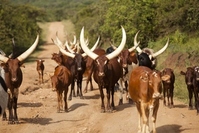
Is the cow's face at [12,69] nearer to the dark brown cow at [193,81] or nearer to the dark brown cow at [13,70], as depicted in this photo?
the dark brown cow at [13,70]

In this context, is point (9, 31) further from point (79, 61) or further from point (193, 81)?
point (193, 81)

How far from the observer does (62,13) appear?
352 feet

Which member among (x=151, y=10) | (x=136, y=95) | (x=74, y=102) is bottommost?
(x=74, y=102)

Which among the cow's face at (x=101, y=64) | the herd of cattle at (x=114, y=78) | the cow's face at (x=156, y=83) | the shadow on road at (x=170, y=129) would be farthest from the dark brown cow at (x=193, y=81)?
the cow's face at (x=156, y=83)

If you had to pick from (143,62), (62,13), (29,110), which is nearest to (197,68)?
(143,62)

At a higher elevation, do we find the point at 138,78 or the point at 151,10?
the point at 151,10

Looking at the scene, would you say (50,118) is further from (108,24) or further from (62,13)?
(62,13)

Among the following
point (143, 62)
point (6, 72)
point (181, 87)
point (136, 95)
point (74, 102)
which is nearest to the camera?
point (136, 95)

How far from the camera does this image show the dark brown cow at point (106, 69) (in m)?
12.4

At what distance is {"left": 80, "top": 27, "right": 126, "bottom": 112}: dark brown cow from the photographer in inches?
488

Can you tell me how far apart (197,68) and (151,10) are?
14.6 m

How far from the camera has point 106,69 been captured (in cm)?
1270

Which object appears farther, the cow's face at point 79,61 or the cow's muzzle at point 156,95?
the cow's face at point 79,61

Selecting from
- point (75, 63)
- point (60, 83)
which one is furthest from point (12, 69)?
point (75, 63)
